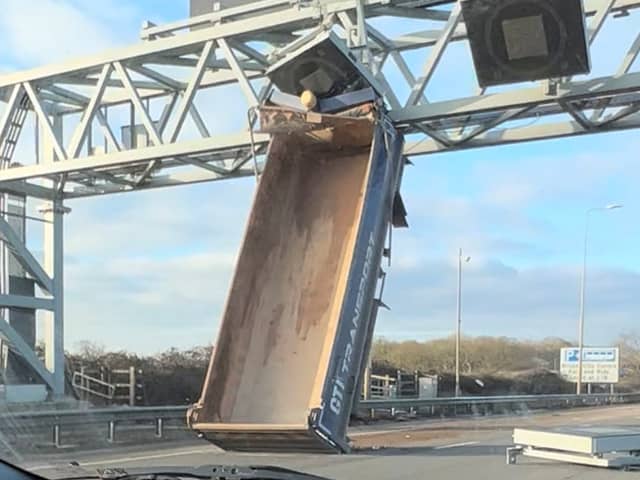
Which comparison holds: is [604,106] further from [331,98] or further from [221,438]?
[221,438]

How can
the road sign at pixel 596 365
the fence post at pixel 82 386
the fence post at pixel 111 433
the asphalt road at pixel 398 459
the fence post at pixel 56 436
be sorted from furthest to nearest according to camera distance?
the road sign at pixel 596 365 < the fence post at pixel 82 386 < the asphalt road at pixel 398 459 < the fence post at pixel 111 433 < the fence post at pixel 56 436

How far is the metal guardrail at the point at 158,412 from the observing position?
5.37m

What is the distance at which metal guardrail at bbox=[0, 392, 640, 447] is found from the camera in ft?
17.6

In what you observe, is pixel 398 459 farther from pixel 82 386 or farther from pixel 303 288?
pixel 303 288

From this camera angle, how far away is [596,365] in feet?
136

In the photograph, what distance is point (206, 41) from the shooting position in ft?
54.3

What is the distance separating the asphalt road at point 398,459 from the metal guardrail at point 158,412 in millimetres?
261

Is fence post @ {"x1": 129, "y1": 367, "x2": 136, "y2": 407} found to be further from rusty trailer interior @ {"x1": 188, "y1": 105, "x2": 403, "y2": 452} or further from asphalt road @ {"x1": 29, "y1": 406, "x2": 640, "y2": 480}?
rusty trailer interior @ {"x1": 188, "y1": 105, "x2": 403, "y2": 452}

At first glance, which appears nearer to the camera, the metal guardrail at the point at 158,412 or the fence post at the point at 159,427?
the metal guardrail at the point at 158,412

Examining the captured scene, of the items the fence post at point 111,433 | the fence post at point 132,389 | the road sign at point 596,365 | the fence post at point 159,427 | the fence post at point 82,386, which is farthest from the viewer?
the road sign at point 596,365

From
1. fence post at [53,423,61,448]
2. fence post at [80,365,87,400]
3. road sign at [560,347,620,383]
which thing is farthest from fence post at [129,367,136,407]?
road sign at [560,347,620,383]

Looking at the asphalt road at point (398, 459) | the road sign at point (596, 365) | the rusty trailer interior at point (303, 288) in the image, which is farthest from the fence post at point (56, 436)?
the road sign at point (596, 365)

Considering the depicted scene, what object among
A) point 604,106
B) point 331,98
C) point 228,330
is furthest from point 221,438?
point 604,106

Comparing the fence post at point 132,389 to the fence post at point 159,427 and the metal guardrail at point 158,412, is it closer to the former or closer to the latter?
the metal guardrail at point 158,412
